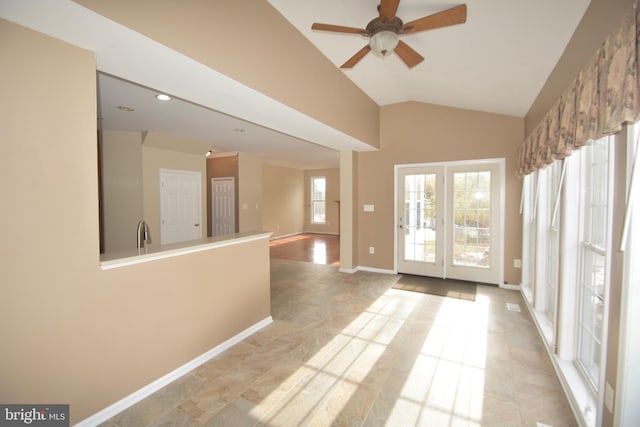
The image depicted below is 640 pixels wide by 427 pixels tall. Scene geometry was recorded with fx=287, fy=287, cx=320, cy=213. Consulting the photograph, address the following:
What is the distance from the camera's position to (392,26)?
2.09 m

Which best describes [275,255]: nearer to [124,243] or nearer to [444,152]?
[124,243]

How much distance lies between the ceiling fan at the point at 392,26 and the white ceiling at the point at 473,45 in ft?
1.03

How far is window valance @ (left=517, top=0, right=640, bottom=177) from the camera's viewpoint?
1.10m

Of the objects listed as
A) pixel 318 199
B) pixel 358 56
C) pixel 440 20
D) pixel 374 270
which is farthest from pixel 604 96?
pixel 318 199

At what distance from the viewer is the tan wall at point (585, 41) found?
4.92 ft

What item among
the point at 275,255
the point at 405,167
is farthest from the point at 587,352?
the point at 275,255

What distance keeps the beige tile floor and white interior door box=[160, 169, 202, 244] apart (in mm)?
3230

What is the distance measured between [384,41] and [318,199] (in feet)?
30.5

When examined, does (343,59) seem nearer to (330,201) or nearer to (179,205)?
(179,205)

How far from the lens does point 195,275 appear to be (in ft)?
7.92

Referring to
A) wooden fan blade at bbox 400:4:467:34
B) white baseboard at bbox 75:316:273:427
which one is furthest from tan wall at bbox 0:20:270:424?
wooden fan blade at bbox 400:4:467:34

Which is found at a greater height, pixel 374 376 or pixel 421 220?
pixel 421 220

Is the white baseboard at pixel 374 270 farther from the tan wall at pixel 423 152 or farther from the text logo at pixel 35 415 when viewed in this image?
the text logo at pixel 35 415

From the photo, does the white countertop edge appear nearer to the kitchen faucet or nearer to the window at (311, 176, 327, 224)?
the kitchen faucet
